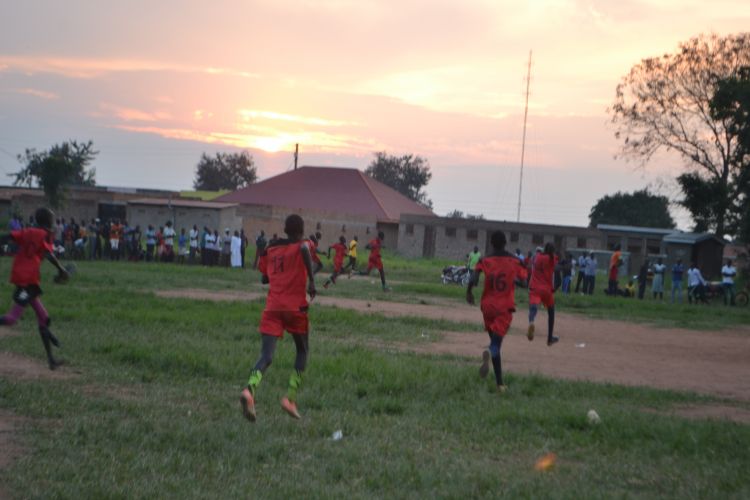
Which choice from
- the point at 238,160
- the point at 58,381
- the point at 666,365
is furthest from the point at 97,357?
the point at 238,160

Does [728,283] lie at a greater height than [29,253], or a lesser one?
lesser

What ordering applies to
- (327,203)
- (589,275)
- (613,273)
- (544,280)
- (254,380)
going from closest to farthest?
(254,380) < (544,280) < (613,273) < (589,275) < (327,203)

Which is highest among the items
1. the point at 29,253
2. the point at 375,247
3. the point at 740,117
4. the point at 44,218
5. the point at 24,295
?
the point at 740,117

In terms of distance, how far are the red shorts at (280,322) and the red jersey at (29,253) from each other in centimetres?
417

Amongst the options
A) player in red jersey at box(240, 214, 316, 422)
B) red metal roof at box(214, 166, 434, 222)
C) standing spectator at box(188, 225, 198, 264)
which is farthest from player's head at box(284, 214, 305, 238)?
red metal roof at box(214, 166, 434, 222)

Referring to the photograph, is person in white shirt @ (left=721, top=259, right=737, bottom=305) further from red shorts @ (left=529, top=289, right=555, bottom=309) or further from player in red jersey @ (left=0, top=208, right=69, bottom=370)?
player in red jersey @ (left=0, top=208, right=69, bottom=370)

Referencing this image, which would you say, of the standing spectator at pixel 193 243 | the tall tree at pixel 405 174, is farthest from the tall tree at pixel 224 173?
the standing spectator at pixel 193 243

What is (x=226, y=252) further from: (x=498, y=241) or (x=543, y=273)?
(x=498, y=241)

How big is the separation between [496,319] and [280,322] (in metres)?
3.87

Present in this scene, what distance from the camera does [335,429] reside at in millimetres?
8961

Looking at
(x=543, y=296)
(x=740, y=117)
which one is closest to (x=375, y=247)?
(x=543, y=296)

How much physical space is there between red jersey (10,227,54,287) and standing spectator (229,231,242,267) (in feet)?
99.4

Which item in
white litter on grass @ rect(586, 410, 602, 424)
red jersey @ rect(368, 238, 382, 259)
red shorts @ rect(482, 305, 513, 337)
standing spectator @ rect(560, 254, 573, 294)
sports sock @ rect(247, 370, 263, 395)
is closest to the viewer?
sports sock @ rect(247, 370, 263, 395)

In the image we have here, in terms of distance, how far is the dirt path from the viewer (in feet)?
47.3
